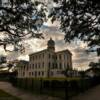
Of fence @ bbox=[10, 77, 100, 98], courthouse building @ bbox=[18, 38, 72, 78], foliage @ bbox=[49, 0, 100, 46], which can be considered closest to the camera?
foliage @ bbox=[49, 0, 100, 46]

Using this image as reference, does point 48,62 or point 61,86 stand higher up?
point 48,62

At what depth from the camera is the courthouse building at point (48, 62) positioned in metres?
68.4

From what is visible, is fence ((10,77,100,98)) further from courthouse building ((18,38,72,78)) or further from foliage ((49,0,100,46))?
courthouse building ((18,38,72,78))

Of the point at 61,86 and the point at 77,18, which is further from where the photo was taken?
the point at 61,86

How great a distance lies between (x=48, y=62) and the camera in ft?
228

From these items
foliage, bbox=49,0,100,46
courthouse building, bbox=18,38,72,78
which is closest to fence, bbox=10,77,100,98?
foliage, bbox=49,0,100,46

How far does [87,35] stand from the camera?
10.9m

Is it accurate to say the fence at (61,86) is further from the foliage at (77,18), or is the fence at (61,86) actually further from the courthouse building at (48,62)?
the courthouse building at (48,62)

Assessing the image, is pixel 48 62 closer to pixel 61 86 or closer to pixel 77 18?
pixel 61 86

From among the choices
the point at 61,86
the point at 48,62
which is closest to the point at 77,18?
the point at 61,86

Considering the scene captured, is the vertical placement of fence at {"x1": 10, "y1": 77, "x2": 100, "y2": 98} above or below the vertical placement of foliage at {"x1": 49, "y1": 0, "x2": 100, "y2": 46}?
below

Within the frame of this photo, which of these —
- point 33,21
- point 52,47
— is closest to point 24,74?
point 52,47

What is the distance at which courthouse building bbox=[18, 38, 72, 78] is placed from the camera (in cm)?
6838

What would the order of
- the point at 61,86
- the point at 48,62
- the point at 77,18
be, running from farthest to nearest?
the point at 48,62 → the point at 61,86 → the point at 77,18
